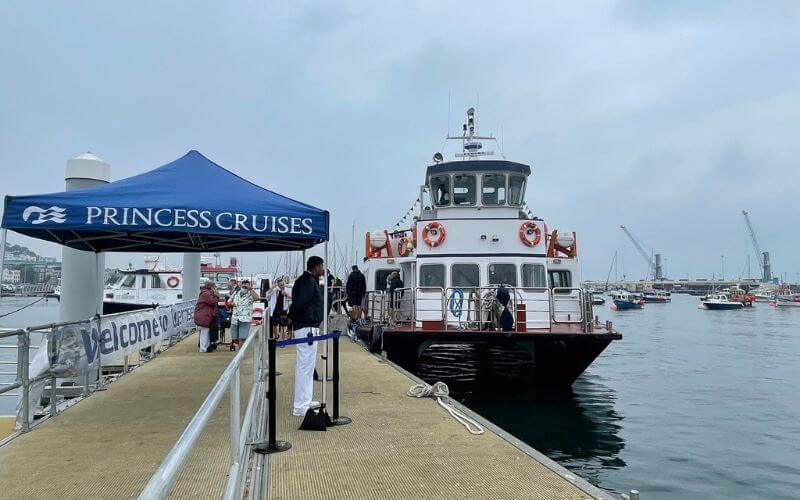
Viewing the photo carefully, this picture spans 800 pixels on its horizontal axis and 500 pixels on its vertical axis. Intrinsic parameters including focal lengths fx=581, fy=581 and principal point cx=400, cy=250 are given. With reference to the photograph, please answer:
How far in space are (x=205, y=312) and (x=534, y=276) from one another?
7.80 metres

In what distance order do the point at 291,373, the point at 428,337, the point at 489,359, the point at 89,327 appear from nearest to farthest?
the point at 89,327 → the point at 291,373 → the point at 428,337 → the point at 489,359

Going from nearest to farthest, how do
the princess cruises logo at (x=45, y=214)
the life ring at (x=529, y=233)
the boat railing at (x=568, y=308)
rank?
the princess cruises logo at (x=45, y=214), the boat railing at (x=568, y=308), the life ring at (x=529, y=233)

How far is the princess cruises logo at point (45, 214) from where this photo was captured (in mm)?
5750

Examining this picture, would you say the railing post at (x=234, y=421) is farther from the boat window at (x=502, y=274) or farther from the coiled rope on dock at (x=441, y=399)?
the boat window at (x=502, y=274)

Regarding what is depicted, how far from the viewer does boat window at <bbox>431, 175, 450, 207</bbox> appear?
16.9 m

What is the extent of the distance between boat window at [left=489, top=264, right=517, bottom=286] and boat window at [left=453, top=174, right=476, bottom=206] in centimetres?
299

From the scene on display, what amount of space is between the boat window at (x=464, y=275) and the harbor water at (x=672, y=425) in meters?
2.71

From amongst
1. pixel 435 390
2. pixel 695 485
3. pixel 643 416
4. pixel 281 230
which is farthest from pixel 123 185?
pixel 643 416

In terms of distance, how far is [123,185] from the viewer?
6445 millimetres

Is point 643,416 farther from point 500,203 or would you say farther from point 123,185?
point 123,185

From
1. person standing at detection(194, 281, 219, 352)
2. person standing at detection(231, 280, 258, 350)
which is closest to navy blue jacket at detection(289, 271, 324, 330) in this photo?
person standing at detection(194, 281, 219, 352)

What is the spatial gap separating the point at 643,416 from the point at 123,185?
10753mm

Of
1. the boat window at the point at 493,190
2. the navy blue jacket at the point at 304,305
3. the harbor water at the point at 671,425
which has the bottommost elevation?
the harbor water at the point at 671,425

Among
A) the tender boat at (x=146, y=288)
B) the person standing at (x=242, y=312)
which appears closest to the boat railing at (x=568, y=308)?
the person standing at (x=242, y=312)
